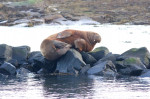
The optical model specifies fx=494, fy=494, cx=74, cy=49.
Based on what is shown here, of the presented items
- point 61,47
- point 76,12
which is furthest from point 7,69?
point 76,12

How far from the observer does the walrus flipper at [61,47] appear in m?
17.0

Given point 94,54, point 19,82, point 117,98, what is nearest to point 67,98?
point 117,98

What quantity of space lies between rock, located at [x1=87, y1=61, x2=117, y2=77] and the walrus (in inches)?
47.6

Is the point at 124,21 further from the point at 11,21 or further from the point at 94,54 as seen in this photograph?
the point at 94,54

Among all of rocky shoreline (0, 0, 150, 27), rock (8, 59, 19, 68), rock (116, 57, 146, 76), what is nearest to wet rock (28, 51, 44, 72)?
rock (8, 59, 19, 68)

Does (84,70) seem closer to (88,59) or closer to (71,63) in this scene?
(71,63)

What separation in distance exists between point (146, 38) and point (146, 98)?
1714 cm

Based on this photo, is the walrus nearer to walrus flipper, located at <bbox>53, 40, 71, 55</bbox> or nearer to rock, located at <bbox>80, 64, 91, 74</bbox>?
walrus flipper, located at <bbox>53, 40, 71, 55</bbox>

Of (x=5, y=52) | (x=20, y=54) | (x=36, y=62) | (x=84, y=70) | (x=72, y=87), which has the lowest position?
(x=72, y=87)

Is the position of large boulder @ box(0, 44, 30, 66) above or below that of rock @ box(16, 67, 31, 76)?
above

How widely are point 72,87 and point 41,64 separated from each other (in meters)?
3.90

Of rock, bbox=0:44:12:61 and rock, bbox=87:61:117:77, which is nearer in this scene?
rock, bbox=87:61:117:77

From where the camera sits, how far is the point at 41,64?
17625mm

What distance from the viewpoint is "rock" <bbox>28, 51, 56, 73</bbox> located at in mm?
17391
